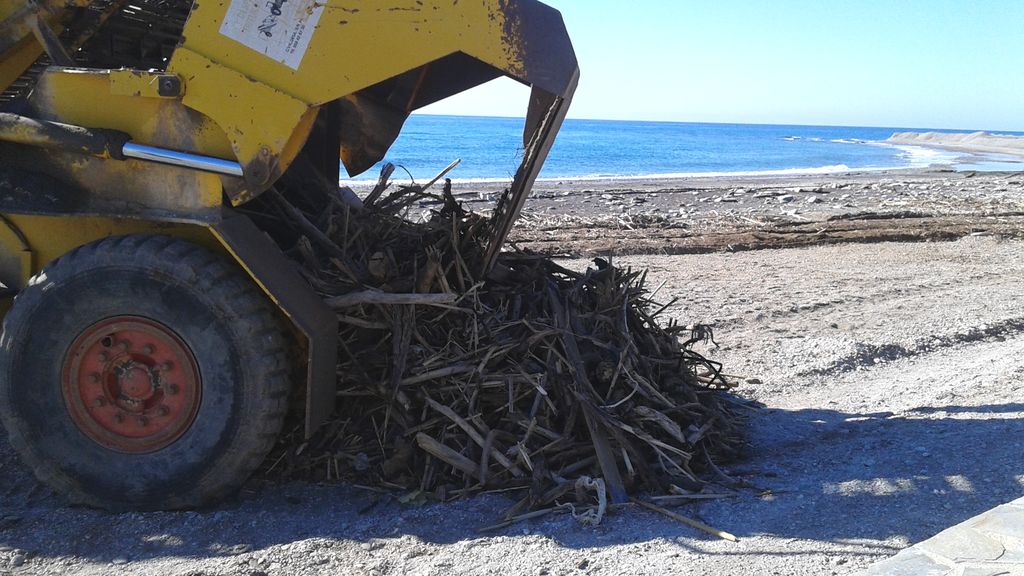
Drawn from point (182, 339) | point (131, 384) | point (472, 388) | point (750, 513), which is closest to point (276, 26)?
point (182, 339)

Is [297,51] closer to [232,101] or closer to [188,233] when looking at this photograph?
[232,101]

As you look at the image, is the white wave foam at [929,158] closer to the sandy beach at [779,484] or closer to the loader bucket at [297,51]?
A: the sandy beach at [779,484]

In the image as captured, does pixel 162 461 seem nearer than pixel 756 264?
Yes

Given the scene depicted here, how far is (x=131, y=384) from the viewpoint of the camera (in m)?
4.03

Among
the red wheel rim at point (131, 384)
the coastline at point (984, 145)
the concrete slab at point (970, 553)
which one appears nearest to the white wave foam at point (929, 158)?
the coastline at point (984, 145)

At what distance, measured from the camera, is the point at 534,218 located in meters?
15.2

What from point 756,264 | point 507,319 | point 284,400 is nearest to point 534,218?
point 756,264

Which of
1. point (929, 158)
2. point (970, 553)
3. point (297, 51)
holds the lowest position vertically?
point (970, 553)

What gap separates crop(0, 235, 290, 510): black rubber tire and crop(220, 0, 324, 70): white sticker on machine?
3.11ft

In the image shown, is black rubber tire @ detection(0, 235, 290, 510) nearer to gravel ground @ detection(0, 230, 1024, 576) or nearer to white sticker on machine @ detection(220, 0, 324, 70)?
gravel ground @ detection(0, 230, 1024, 576)

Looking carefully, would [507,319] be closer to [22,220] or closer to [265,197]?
[265,197]

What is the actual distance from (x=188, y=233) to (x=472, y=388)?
1.55 metres

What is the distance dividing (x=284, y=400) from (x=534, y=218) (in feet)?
37.2

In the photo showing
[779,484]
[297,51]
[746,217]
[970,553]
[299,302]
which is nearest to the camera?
[970,553]
